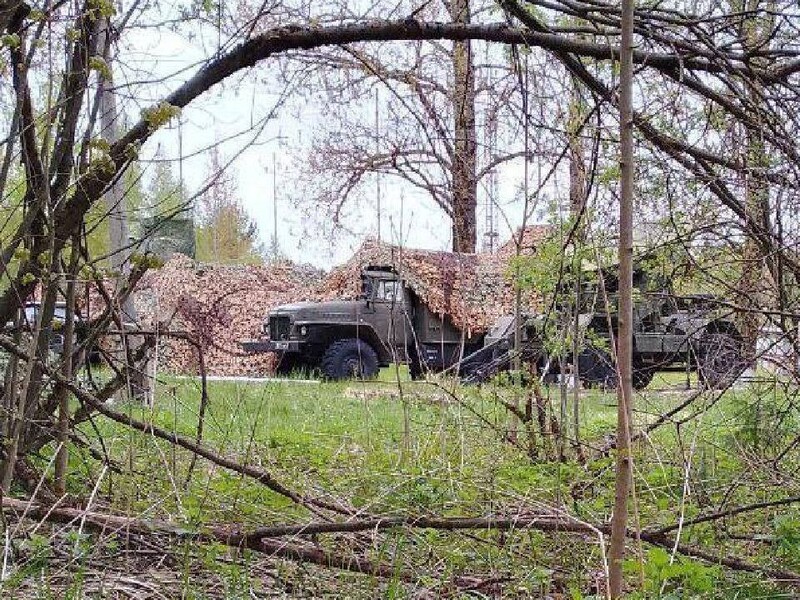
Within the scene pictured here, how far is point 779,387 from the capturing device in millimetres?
3742

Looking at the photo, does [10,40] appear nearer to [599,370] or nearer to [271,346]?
[599,370]

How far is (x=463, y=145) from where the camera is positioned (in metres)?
4.92

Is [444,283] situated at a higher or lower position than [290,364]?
higher

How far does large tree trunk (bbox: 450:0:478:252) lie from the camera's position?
15.5 feet

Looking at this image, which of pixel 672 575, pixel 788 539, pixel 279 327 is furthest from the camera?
pixel 279 327

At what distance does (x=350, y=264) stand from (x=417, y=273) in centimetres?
225

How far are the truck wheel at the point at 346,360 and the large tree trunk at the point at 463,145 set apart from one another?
7814mm

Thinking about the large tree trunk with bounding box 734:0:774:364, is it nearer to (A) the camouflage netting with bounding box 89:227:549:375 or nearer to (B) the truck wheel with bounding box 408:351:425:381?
(B) the truck wheel with bounding box 408:351:425:381

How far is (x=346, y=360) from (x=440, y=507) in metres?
10.9

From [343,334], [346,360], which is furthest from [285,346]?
[343,334]

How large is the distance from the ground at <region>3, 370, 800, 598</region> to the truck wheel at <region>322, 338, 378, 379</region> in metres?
8.66

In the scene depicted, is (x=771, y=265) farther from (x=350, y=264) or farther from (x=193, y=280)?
(x=193, y=280)

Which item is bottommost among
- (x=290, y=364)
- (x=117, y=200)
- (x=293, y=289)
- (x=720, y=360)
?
(x=290, y=364)

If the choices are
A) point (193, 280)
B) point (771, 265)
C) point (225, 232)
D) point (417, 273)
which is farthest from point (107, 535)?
point (225, 232)
